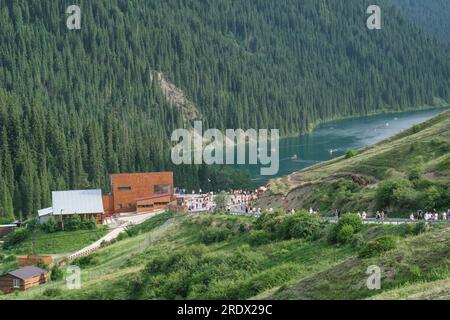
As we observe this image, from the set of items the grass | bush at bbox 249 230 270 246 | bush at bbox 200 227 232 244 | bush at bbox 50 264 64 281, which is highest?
bush at bbox 249 230 270 246

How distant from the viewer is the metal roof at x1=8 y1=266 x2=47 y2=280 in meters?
78.7

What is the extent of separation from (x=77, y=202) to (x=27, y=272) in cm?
3316

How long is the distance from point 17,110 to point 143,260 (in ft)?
310

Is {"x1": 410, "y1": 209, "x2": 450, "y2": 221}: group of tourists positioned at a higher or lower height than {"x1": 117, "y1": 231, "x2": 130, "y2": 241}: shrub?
higher

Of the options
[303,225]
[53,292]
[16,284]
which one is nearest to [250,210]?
[303,225]

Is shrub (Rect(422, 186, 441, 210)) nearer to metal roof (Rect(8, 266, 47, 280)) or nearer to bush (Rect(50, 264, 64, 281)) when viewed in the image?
bush (Rect(50, 264, 64, 281))

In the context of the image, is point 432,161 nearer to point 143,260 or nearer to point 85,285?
point 143,260

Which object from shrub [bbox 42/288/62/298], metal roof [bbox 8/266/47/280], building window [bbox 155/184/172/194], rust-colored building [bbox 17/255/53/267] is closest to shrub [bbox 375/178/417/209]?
shrub [bbox 42/288/62/298]

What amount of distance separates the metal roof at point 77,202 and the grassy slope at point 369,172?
3271cm

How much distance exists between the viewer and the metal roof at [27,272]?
7868 cm

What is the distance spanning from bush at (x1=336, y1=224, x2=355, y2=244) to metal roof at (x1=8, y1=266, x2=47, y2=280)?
35697 mm

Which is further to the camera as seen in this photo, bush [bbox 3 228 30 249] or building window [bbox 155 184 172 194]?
building window [bbox 155 184 172 194]

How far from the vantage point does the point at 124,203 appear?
4751 inches

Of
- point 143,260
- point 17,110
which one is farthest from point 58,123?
point 143,260
